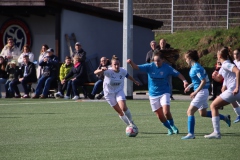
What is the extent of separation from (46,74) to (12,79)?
140 centimetres

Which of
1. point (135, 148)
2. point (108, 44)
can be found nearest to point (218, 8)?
point (108, 44)

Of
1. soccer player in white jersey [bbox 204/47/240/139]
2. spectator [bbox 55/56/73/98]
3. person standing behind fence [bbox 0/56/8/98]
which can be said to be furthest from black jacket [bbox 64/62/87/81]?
soccer player in white jersey [bbox 204/47/240/139]

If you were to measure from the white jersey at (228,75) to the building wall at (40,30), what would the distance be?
16084 mm

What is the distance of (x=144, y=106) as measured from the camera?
832 inches

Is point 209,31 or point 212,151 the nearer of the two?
point 212,151

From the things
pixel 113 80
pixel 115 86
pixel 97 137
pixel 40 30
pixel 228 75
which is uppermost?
pixel 40 30

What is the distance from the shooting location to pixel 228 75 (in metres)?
13.1

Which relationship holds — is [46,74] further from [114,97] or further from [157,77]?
[157,77]

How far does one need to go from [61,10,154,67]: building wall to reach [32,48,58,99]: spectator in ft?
11.0

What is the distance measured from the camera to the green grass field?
11.1m

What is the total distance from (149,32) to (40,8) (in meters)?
6.33

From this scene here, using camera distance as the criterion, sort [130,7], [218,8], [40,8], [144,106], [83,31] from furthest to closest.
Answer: [218,8]
[83,31]
[40,8]
[130,7]
[144,106]

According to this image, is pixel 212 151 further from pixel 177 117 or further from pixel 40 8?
pixel 40 8

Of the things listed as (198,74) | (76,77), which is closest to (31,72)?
(76,77)
